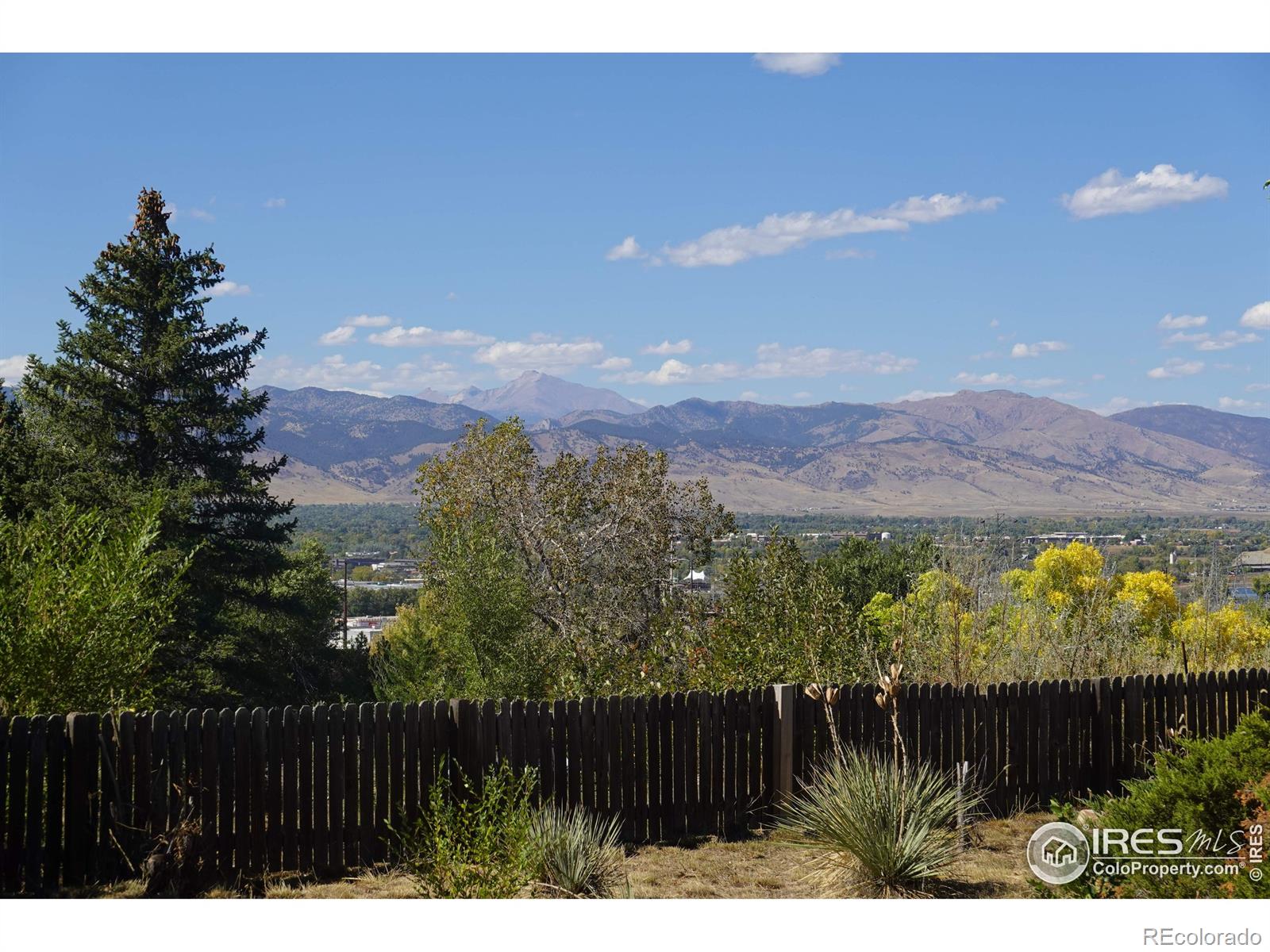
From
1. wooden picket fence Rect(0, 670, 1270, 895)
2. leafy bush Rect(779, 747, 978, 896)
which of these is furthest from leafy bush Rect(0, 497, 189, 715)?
leafy bush Rect(779, 747, 978, 896)

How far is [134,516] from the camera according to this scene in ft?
28.2

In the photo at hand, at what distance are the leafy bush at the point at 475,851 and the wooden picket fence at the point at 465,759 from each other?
1.46 feet

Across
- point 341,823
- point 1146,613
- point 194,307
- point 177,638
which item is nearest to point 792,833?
point 341,823

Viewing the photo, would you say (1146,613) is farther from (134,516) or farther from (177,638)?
(177,638)

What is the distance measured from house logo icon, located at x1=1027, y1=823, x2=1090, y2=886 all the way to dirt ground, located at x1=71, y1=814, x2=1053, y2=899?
303 mm

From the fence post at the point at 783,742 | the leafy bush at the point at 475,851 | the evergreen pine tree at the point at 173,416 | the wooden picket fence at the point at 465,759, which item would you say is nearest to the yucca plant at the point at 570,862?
the leafy bush at the point at 475,851

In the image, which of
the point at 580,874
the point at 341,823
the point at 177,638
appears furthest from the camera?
the point at 177,638

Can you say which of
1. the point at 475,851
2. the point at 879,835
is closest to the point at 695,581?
the point at 879,835

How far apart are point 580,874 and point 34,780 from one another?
11.2 ft

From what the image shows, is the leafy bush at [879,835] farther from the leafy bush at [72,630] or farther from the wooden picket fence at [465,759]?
the leafy bush at [72,630]

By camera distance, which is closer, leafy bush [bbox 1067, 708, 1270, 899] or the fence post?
leafy bush [bbox 1067, 708, 1270, 899]

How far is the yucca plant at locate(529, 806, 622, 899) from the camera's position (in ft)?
19.9

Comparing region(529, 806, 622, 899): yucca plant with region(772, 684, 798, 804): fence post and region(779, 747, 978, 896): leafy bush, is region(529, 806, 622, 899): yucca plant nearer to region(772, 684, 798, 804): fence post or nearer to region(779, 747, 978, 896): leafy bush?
region(779, 747, 978, 896): leafy bush

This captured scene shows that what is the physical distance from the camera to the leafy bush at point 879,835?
6.21 meters
